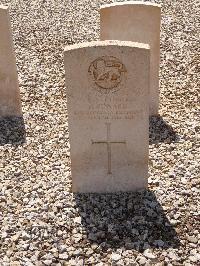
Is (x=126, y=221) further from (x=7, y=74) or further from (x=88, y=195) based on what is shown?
(x=7, y=74)

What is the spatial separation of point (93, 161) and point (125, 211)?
0.65m

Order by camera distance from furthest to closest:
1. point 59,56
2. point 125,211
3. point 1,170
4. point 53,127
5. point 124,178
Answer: point 59,56
point 53,127
point 1,170
point 124,178
point 125,211

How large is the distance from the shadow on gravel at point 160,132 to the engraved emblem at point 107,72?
1.76m

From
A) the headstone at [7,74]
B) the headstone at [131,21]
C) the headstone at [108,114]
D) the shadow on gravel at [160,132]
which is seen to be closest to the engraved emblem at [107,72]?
the headstone at [108,114]

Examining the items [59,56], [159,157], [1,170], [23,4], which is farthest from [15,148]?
[23,4]

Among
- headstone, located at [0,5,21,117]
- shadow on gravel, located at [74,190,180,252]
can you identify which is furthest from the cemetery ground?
headstone, located at [0,5,21,117]

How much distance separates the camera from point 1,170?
5.33 meters

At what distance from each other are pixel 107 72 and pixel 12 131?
250 centimetres

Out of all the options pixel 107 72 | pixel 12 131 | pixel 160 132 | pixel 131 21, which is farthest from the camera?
pixel 12 131

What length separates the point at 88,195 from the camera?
15.9ft

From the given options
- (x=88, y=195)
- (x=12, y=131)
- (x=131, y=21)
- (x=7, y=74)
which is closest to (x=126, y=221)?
(x=88, y=195)

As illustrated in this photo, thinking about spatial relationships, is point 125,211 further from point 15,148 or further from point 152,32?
point 152,32

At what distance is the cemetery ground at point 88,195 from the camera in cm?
409

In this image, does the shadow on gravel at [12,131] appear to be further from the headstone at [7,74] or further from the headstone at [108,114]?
the headstone at [108,114]
